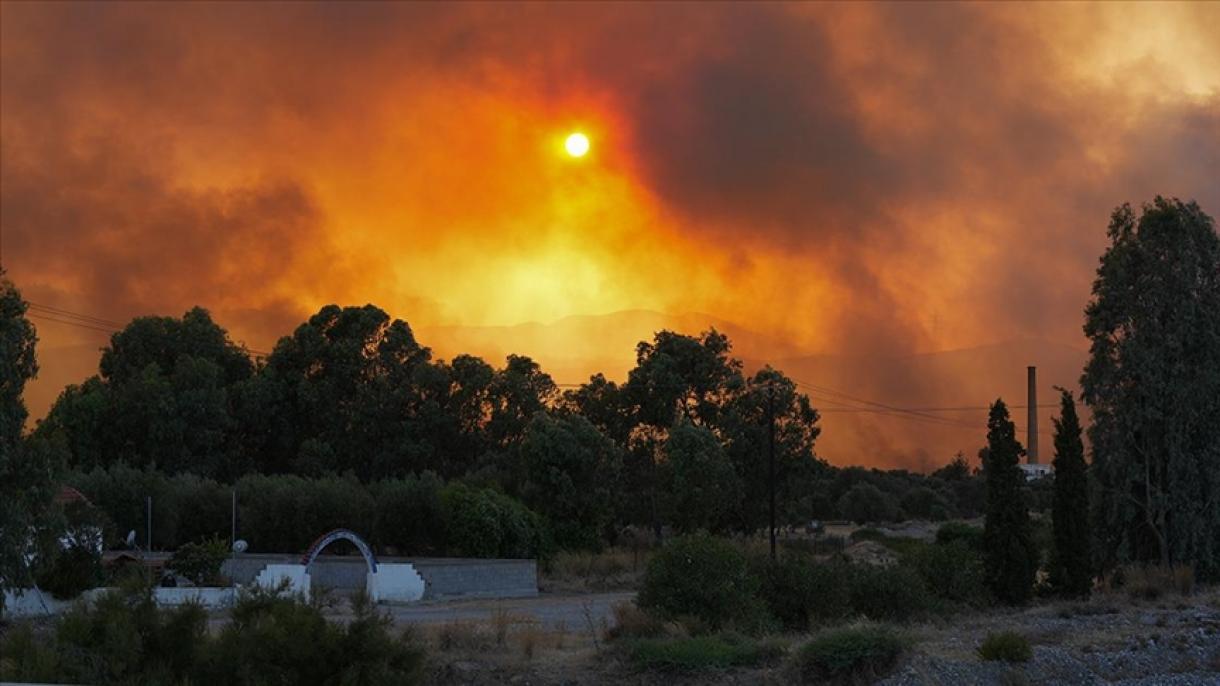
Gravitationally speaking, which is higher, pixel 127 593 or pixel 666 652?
pixel 127 593

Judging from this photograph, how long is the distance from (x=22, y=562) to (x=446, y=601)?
55.9 ft

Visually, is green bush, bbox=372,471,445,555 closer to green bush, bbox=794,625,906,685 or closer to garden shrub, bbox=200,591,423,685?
green bush, bbox=794,625,906,685

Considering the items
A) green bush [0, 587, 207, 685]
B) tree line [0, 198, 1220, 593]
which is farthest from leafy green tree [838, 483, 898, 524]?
green bush [0, 587, 207, 685]

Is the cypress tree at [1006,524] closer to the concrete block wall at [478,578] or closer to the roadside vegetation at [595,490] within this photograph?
the roadside vegetation at [595,490]

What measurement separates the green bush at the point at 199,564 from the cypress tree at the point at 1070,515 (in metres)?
28.1

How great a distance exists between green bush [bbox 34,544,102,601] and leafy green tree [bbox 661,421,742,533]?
3319 cm

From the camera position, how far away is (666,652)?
2359cm

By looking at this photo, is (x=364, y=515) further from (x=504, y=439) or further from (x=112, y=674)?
(x=112, y=674)

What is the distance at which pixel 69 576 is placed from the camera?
36688 millimetres

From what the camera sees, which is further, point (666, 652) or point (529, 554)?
point (529, 554)

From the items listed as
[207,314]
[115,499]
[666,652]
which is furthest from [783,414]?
[666,652]

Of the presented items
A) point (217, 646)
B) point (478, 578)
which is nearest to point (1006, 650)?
point (217, 646)

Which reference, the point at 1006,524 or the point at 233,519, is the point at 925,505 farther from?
the point at 1006,524

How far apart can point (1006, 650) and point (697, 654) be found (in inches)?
227
